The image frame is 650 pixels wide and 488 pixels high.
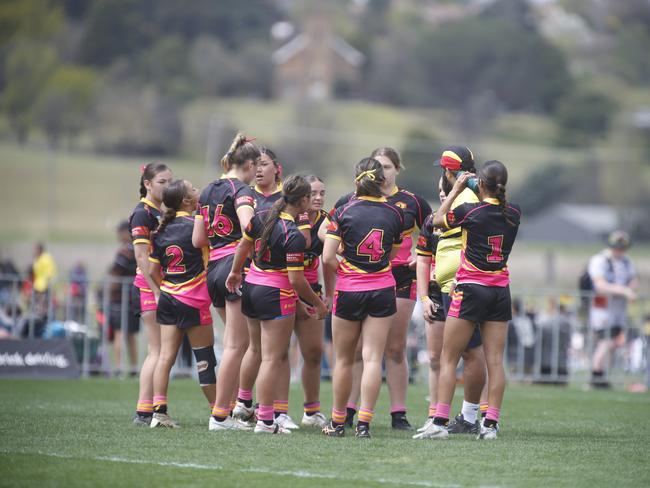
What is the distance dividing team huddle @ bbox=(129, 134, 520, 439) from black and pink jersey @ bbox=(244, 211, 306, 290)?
11 mm

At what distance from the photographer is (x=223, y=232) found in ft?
31.1

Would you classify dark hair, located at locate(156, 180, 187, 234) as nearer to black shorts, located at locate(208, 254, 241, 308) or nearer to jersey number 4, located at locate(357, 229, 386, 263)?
black shorts, located at locate(208, 254, 241, 308)

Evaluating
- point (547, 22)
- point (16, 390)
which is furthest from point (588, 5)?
point (16, 390)

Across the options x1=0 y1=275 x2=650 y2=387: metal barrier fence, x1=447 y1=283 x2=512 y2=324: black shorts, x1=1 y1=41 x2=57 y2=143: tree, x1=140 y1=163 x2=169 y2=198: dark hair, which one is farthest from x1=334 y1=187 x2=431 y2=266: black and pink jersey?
x1=1 y1=41 x2=57 y2=143: tree

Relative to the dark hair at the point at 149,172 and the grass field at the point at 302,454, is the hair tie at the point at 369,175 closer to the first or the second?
the dark hair at the point at 149,172

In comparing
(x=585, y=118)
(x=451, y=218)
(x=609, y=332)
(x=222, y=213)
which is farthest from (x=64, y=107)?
(x=451, y=218)

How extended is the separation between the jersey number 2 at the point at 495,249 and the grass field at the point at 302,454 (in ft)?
4.56

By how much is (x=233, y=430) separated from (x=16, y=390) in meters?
4.74

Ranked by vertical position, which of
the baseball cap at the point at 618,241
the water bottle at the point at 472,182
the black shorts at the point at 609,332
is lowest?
the black shorts at the point at 609,332

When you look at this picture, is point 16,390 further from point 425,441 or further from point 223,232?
point 425,441

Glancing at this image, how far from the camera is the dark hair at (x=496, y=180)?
872cm

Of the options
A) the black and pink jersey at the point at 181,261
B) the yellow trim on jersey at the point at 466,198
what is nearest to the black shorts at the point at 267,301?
the black and pink jersey at the point at 181,261

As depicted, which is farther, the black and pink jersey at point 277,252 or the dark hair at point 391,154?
the dark hair at point 391,154

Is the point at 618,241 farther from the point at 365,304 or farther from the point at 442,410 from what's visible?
the point at 365,304
